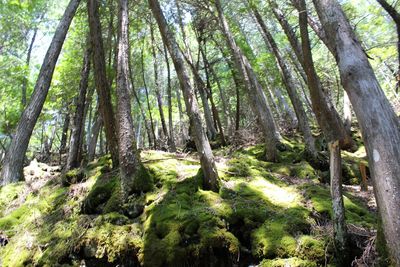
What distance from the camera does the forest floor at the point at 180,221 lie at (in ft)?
14.8

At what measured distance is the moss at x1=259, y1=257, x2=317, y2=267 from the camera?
393 cm

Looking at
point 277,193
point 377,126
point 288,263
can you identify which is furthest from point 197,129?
point 377,126

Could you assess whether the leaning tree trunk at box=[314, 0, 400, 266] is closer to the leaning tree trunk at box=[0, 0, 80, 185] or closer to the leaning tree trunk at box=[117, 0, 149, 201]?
the leaning tree trunk at box=[117, 0, 149, 201]

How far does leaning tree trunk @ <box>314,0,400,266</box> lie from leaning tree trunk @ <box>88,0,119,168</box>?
4947mm

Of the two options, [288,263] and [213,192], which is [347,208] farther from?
[213,192]

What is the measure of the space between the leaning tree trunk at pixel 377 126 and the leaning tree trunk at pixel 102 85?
4.95 metres

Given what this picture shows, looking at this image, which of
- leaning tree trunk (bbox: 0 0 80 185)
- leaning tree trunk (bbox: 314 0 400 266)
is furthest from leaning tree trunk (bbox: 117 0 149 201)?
leaning tree trunk (bbox: 314 0 400 266)

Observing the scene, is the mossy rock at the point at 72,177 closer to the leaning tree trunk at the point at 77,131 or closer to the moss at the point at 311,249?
the leaning tree trunk at the point at 77,131

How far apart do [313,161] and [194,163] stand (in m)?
3.55

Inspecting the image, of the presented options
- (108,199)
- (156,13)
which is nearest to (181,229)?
(108,199)

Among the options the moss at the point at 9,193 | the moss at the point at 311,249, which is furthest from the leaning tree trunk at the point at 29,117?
the moss at the point at 311,249

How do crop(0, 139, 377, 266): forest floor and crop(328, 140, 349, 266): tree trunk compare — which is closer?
crop(328, 140, 349, 266): tree trunk

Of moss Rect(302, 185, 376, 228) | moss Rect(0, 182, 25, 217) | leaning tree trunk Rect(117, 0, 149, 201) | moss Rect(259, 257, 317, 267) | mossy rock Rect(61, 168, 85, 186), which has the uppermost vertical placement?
leaning tree trunk Rect(117, 0, 149, 201)

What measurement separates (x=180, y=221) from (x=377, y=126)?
3231 mm
